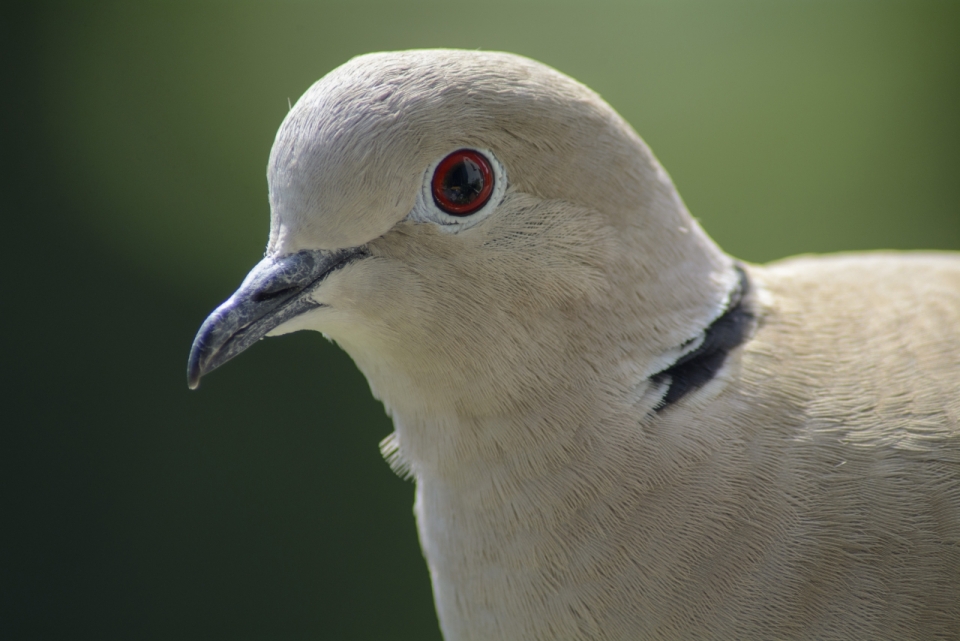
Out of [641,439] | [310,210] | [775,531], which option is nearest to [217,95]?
[310,210]

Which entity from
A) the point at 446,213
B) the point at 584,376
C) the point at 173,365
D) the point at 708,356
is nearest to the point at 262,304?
the point at 446,213

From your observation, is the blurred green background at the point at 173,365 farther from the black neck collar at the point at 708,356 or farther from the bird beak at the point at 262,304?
the black neck collar at the point at 708,356

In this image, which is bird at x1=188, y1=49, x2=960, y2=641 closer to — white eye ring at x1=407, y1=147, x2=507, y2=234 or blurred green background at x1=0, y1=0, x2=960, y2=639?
white eye ring at x1=407, y1=147, x2=507, y2=234

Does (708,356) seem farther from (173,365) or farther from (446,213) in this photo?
(173,365)

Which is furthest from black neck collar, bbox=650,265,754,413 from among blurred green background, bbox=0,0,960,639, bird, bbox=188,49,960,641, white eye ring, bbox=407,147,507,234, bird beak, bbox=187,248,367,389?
blurred green background, bbox=0,0,960,639

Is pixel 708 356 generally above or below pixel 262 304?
below

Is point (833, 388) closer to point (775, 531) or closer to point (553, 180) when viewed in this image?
point (775, 531)

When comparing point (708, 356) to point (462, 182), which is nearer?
point (462, 182)
